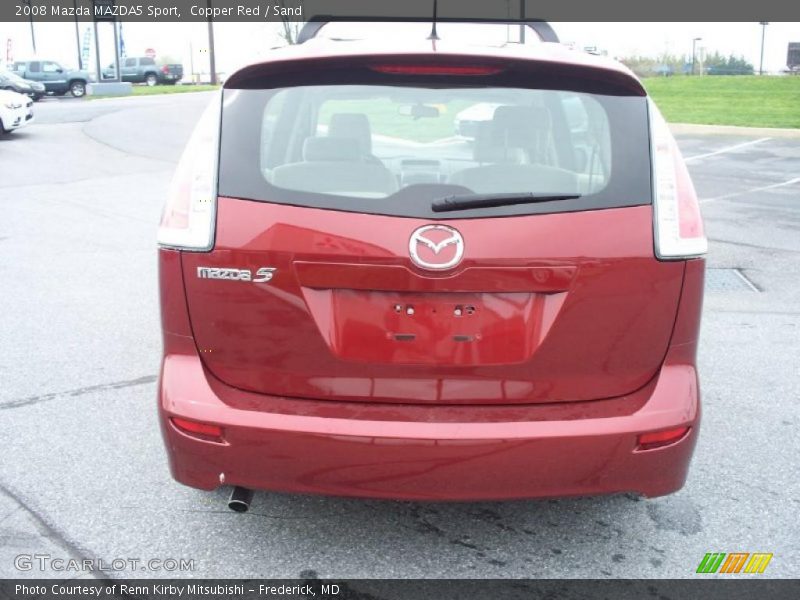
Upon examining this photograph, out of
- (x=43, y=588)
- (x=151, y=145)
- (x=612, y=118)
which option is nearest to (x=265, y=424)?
(x=43, y=588)

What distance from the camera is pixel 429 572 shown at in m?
3.16

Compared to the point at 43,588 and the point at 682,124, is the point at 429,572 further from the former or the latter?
the point at 682,124

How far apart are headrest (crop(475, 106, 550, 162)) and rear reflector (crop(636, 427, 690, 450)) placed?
1.00 m

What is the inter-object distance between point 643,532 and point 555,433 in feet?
3.08

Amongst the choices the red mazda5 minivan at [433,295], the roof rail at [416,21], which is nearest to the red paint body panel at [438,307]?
the red mazda5 minivan at [433,295]

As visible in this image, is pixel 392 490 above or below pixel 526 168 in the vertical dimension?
below

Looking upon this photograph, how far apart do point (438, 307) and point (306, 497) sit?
130 centimetres

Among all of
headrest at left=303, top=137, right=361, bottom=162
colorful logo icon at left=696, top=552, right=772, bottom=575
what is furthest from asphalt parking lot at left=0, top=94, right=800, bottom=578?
headrest at left=303, top=137, right=361, bottom=162

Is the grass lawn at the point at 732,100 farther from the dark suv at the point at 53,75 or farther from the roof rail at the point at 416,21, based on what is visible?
the dark suv at the point at 53,75

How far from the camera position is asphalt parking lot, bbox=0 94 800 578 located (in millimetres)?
3268

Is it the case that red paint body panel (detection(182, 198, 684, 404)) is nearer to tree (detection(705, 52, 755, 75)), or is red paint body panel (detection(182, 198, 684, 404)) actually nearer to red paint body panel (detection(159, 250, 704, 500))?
red paint body panel (detection(159, 250, 704, 500))

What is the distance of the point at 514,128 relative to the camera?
3.08 m

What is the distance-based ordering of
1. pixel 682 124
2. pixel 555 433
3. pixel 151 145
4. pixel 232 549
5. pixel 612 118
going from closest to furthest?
pixel 555 433 < pixel 612 118 < pixel 232 549 < pixel 151 145 < pixel 682 124

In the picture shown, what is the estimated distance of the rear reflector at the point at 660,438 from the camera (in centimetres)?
287
